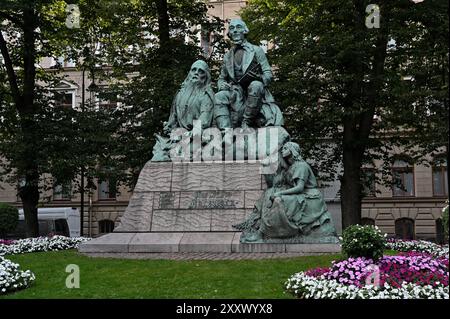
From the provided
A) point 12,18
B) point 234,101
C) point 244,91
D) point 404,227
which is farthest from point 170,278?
point 404,227

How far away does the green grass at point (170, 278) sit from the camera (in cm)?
789

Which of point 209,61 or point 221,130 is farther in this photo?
point 209,61

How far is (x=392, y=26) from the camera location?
844 inches

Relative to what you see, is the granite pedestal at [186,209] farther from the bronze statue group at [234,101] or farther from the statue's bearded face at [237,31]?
the statue's bearded face at [237,31]

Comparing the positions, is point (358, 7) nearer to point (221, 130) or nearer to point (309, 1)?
point (309, 1)

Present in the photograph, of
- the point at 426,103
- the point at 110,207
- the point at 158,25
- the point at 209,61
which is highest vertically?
the point at 158,25

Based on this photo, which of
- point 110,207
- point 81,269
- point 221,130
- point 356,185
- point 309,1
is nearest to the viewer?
point 81,269

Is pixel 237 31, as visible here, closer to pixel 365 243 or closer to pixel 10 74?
pixel 365 243

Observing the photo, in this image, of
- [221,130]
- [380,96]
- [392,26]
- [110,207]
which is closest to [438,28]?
[392,26]

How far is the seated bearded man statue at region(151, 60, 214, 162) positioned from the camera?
13.8 metres

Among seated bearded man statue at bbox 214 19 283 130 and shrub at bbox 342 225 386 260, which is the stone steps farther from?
seated bearded man statue at bbox 214 19 283 130

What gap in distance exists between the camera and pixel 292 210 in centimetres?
1129

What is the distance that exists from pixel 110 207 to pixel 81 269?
102 feet

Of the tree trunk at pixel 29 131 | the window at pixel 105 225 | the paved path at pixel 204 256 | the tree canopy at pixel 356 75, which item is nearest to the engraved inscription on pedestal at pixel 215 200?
the paved path at pixel 204 256
